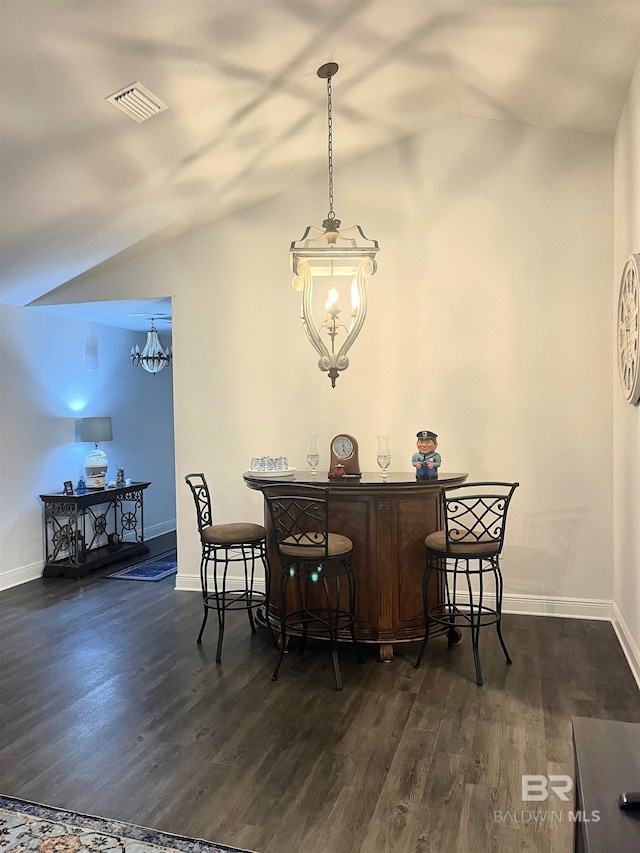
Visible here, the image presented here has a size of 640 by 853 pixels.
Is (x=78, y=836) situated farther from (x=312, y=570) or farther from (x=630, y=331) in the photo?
(x=630, y=331)

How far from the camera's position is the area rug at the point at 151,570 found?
576cm

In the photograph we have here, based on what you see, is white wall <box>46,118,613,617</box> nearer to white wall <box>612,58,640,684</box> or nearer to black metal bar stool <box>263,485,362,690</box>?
white wall <box>612,58,640,684</box>

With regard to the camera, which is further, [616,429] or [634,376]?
[616,429]

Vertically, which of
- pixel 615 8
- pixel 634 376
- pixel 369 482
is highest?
pixel 615 8

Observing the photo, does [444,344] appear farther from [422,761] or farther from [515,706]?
[422,761]

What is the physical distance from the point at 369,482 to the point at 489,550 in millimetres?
754

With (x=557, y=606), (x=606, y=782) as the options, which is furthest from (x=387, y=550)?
(x=606, y=782)

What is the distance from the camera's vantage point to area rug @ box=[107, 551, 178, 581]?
18.9 feet

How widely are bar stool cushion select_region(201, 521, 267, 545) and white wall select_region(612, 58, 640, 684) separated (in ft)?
7.10

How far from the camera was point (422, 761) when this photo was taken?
2617mm

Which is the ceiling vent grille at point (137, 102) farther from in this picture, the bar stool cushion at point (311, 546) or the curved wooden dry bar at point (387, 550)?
the bar stool cushion at point (311, 546)

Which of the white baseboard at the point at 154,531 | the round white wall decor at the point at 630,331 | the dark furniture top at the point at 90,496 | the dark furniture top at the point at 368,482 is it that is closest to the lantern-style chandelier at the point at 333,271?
the dark furniture top at the point at 368,482

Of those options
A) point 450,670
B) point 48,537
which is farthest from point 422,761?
point 48,537

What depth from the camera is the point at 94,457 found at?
20.9ft
